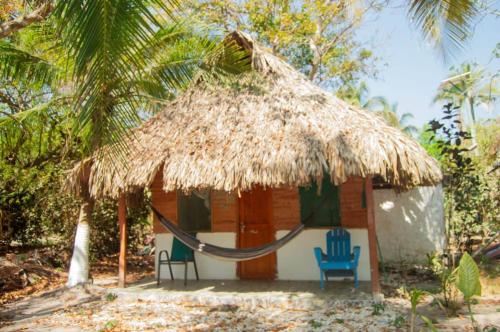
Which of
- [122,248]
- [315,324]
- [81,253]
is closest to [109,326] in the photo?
[122,248]

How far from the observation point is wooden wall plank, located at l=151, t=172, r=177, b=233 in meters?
6.64

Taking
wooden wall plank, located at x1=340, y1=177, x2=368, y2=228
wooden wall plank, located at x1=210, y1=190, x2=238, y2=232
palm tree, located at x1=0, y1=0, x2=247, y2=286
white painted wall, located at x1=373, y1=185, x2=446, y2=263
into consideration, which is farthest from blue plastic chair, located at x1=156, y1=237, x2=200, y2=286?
white painted wall, located at x1=373, y1=185, x2=446, y2=263

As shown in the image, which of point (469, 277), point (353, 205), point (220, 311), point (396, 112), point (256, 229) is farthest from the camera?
point (396, 112)

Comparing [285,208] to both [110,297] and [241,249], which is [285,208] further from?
[110,297]

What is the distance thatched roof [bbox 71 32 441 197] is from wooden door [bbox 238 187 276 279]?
4.13 ft

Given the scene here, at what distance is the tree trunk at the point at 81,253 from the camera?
6.13 meters

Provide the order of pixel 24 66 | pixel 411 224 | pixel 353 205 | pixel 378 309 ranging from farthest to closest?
pixel 411 224 < pixel 353 205 < pixel 24 66 < pixel 378 309

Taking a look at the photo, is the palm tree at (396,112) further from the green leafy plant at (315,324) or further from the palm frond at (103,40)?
the palm frond at (103,40)

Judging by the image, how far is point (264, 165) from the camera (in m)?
4.87

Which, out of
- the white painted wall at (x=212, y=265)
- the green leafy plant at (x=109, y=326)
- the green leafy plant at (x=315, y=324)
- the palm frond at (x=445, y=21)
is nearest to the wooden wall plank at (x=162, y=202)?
the white painted wall at (x=212, y=265)

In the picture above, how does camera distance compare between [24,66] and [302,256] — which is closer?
[24,66]

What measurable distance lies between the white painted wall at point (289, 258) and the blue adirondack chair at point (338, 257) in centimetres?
15

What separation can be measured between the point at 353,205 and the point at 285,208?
95 centimetres

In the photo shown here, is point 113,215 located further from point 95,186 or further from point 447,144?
point 447,144
